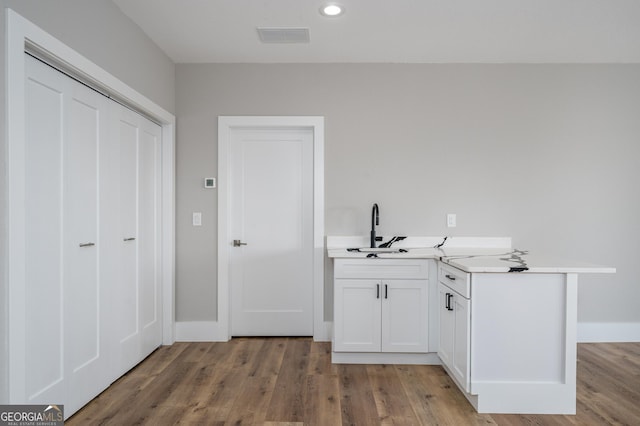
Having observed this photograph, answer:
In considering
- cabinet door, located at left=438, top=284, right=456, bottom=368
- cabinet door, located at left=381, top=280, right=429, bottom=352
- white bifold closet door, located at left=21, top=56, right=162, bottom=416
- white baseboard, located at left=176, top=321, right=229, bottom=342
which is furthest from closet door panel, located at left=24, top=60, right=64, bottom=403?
cabinet door, located at left=438, top=284, right=456, bottom=368

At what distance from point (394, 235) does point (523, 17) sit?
6.33ft

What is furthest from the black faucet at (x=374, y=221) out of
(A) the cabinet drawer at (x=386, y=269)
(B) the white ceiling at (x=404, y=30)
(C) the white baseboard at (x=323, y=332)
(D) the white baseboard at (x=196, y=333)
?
(D) the white baseboard at (x=196, y=333)

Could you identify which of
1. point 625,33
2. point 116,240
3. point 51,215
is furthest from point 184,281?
point 625,33

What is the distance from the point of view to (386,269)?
9.45ft

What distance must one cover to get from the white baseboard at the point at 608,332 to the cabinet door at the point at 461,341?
1803 millimetres

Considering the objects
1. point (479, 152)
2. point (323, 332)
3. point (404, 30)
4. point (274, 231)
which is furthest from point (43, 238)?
point (479, 152)

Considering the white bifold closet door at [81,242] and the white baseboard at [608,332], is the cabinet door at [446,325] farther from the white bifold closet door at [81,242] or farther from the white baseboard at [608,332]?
the white bifold closet door at [81,242]

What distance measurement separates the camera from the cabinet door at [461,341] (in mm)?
2216

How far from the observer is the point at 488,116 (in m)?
3.42

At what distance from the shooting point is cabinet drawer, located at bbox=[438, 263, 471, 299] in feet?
7.34

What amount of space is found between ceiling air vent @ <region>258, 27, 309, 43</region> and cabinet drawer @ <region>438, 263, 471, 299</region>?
6.71 ft

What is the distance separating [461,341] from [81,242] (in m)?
2.39

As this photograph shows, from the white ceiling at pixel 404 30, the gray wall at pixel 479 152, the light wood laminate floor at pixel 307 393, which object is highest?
the white ceiling at pixel 404 30

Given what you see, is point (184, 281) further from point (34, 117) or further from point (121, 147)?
point (34, 117)
